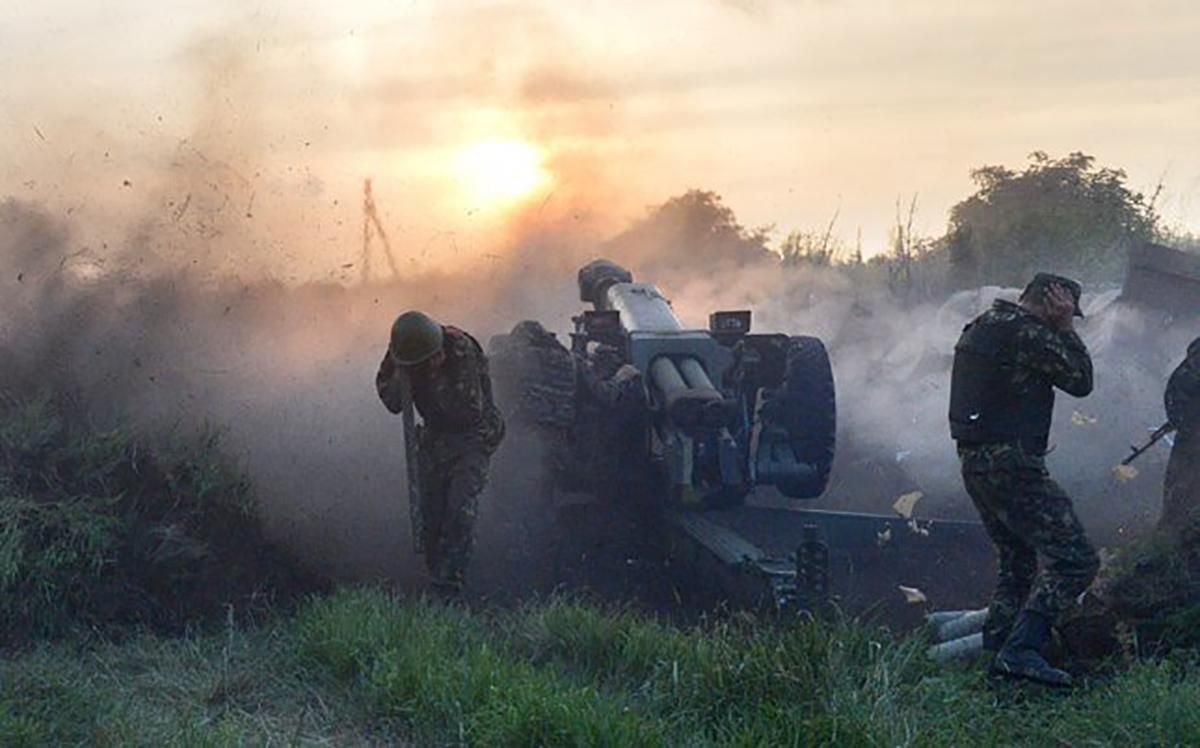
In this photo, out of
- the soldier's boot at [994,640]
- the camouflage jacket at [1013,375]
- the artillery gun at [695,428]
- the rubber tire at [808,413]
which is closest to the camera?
the camouflage jacket at [1013,375]

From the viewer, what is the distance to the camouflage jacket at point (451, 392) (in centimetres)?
867

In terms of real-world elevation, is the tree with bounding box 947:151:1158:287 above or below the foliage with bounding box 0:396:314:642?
above

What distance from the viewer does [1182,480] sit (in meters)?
8.70

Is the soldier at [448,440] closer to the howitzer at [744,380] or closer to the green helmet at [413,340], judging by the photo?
the green helmet at [413,340]

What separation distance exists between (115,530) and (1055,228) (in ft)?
56.1

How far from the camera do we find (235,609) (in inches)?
325

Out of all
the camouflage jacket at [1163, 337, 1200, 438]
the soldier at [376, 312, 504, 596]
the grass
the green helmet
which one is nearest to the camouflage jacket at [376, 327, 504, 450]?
the soldier at [376, 312, 504, 596]

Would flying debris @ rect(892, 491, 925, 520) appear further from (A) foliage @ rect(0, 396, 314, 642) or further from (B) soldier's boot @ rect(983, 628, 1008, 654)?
(A) foliage @ rect(0, 396, 314, 642)

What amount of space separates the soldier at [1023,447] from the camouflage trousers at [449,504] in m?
2.88

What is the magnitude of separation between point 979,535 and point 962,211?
1691 centimetres

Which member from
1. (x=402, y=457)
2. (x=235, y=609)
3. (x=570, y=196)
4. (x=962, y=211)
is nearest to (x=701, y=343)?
(x=402, y=457)

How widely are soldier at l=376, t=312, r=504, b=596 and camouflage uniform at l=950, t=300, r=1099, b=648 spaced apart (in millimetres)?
2849

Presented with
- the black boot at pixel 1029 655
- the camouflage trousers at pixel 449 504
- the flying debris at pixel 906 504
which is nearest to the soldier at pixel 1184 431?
the black boot at pixel 1029 655

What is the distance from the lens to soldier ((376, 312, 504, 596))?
28.3 feet
